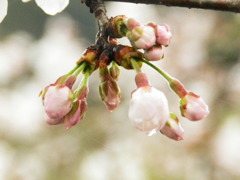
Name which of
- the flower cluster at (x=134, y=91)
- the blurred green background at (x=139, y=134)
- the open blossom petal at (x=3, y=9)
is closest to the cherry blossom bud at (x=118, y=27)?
the flower cluster at (x=134, y=91)

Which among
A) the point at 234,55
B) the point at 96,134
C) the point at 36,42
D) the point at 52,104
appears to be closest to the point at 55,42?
the point at 36,42

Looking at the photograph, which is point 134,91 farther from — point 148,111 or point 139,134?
point 139,134

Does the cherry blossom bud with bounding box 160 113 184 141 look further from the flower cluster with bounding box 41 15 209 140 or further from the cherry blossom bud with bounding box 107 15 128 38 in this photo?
the cherry blossom bud with bounding box 107 15 128 38

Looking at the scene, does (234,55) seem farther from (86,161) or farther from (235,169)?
(86,161)

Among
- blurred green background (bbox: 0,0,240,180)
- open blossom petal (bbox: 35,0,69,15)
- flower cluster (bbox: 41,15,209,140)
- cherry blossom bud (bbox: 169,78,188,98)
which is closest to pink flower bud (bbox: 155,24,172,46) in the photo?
flower cluster (bbox: 41,15,209,140)

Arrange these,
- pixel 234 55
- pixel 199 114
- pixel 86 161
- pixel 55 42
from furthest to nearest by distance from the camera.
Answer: pixel 55 42, pixel 86 161, pixel 234 55, pixel 199 114

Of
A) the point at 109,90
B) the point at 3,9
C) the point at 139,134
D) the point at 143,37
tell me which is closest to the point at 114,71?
the point at 109,90
